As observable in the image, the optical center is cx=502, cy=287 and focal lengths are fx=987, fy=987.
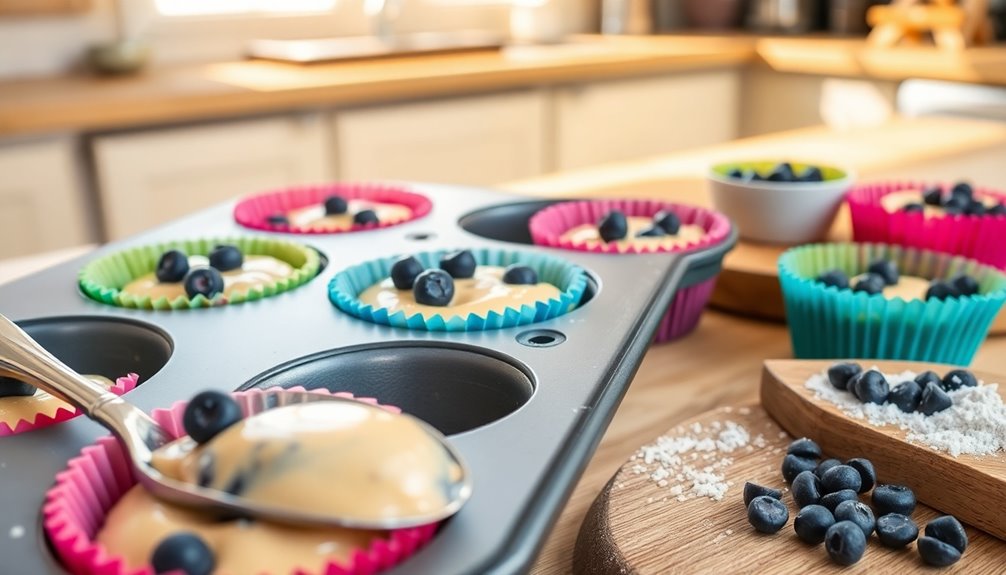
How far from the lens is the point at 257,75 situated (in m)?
2.71

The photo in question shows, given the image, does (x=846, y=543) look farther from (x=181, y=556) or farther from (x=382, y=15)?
(x=382, y=15)

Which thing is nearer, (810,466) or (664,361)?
(810,466)

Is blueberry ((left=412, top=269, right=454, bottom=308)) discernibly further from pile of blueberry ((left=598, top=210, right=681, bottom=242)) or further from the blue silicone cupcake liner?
pile of blueberry ((left=598, top=210, right=681, bottom=242))

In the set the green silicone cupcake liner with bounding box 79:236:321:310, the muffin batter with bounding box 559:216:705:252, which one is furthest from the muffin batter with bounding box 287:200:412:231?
the muffin batter with bounding box 559:216:705:252

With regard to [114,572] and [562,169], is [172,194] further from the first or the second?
[114,572]

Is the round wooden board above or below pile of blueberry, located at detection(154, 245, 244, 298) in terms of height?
below

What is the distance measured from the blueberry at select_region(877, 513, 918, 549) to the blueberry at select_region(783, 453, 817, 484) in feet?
0.26

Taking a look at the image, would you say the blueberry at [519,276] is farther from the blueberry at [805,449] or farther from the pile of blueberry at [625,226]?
the blueberry at [805,449]

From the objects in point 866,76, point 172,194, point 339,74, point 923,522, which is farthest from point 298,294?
point 866,76

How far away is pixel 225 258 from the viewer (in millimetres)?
1007

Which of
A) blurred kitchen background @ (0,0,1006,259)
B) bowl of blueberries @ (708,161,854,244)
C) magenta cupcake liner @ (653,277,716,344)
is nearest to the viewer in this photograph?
magenta cupcake liner @ (653,277,716,344)

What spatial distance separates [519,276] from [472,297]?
0.20 feet

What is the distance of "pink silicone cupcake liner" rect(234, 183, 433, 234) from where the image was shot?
1177 millimetres

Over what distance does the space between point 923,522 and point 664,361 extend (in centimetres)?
39
